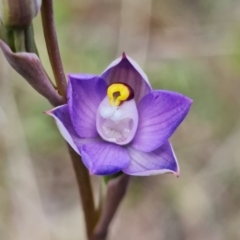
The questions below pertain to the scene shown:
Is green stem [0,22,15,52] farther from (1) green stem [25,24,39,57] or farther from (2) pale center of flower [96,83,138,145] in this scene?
(2) pale center of flower [96,83,138,145]

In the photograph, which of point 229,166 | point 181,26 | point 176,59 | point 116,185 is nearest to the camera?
point 116,185

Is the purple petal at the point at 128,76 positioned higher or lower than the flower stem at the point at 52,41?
lower

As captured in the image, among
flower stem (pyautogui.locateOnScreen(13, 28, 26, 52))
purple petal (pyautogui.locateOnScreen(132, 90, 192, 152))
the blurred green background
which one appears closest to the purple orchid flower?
purple petal (pyautogui.locateOnScreen(132, 90, 192, 152))

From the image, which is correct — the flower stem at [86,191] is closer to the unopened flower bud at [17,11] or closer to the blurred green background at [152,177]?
the unopened flower bud at [17,11]

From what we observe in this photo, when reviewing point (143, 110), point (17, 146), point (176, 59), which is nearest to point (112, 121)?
point (143, 110)

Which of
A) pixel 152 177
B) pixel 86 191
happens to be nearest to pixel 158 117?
pixel 86 191

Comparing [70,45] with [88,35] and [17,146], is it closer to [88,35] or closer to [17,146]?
[88,35]

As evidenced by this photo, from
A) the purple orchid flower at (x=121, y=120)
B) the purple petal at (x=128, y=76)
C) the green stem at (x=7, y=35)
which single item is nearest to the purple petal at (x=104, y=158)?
the purple orchid flower at (x=121, y=120)
